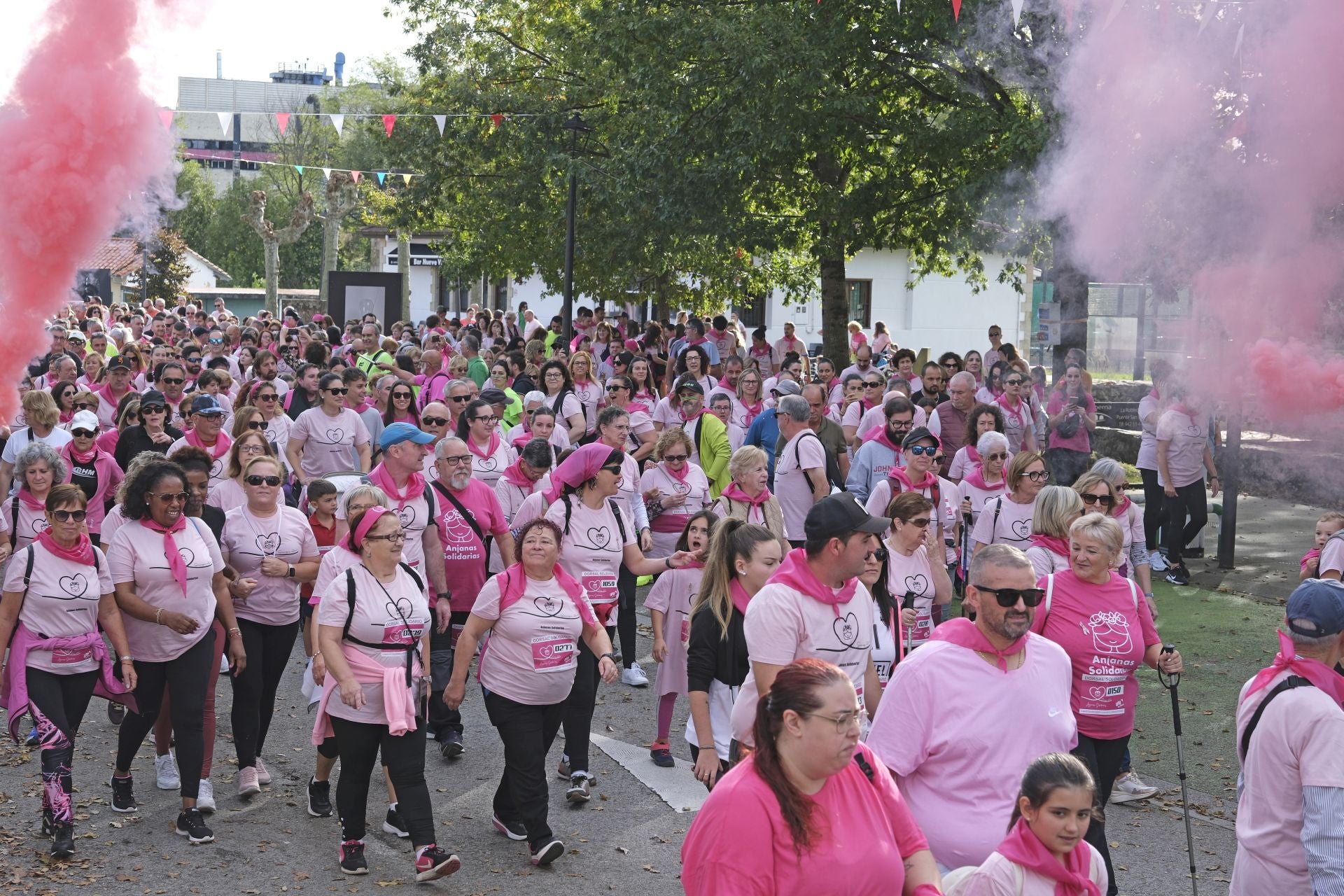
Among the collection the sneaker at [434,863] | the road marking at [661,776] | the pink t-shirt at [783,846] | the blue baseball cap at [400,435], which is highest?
the blue baseball cap at [400,435]

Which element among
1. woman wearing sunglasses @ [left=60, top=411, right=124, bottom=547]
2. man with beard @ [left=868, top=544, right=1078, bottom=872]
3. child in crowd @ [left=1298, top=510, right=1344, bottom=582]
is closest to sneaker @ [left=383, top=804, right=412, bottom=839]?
man with beard @ [left=868, top=544, right=1078, bottom=872]

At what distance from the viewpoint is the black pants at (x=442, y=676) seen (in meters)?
8.22

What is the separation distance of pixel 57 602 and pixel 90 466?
3.47m

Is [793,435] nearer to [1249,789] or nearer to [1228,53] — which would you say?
[1228,53]

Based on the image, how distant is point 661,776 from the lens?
25.5 ft

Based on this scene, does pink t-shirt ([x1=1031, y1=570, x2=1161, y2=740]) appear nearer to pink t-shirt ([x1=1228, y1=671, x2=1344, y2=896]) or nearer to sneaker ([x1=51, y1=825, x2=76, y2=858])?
pink t-shirt ([x1=1228, y1=671, x2=1344, y2=896])

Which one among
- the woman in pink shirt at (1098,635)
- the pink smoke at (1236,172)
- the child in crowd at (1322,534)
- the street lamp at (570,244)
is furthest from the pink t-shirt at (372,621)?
the street lamp at (570,244)

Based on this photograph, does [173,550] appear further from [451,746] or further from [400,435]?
[451,746]

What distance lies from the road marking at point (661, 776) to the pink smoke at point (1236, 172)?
A: 6.19 m

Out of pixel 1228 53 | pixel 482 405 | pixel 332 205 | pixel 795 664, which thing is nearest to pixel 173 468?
pixel 482 405

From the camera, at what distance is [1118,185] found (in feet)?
43.3

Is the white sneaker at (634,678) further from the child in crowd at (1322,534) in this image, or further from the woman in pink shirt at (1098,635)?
the child in crowd at (1322,534)

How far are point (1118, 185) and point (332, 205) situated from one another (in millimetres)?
38385

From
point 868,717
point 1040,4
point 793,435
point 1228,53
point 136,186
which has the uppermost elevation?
point 1040,4
